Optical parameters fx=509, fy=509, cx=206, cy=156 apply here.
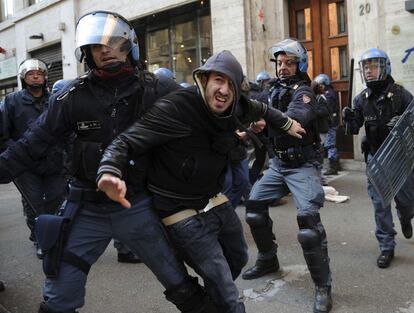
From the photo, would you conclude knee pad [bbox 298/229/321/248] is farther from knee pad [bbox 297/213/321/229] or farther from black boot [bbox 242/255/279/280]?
black boot [bbox 242/255/279/280]

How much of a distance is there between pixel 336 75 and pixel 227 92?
757 cm

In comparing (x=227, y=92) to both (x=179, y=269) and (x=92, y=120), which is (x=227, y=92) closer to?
(x=92, y=120)

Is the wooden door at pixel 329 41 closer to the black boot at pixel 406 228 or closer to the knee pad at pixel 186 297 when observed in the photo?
the black boot at pixel 406 228

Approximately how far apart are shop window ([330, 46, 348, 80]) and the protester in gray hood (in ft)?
23.8

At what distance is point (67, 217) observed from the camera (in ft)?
8.46

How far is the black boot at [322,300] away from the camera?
345 cm

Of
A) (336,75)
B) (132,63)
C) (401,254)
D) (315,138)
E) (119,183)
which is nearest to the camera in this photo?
(119,183)

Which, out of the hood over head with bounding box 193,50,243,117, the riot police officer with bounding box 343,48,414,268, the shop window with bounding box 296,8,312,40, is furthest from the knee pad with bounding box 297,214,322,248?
the shop window with bounding box 296,8,312,40

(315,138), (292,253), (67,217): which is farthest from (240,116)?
(292,253)

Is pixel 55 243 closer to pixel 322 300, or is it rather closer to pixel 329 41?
pixel 322 300

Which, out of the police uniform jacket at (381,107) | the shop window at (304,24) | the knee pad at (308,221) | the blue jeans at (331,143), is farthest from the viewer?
the shop window at (304,24)

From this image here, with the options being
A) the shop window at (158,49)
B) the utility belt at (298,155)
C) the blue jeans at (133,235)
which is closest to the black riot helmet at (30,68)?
the utility belt at (298,155)

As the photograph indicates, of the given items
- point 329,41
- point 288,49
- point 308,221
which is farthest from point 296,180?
point 329,41

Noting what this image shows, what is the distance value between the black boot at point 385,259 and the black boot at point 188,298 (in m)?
2.16
